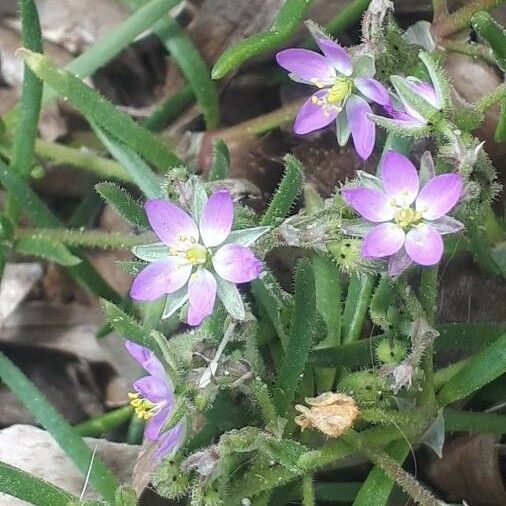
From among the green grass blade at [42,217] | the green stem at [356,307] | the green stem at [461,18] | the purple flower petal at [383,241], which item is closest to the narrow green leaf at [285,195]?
the green stem at [356,307]

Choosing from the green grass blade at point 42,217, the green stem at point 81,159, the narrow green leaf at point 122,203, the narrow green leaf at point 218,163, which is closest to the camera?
the narrow green leaf at point 122,203

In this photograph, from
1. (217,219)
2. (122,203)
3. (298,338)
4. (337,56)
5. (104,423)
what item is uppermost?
(337,56)

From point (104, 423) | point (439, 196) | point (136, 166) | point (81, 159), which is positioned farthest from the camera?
point (81, 159)

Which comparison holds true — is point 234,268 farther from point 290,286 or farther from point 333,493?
point 333,493

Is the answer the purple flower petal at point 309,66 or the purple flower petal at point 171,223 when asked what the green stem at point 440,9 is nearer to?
the purple flower petal at point 309,66

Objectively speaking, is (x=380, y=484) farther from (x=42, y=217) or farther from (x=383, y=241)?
(x=42, y=217)

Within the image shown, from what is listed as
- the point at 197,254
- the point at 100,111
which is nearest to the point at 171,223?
the point at 197,254

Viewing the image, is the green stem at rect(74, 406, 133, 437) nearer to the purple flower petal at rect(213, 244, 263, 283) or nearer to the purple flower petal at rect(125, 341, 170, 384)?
the purple flower petal at rect(125, 341, 170, 384)
